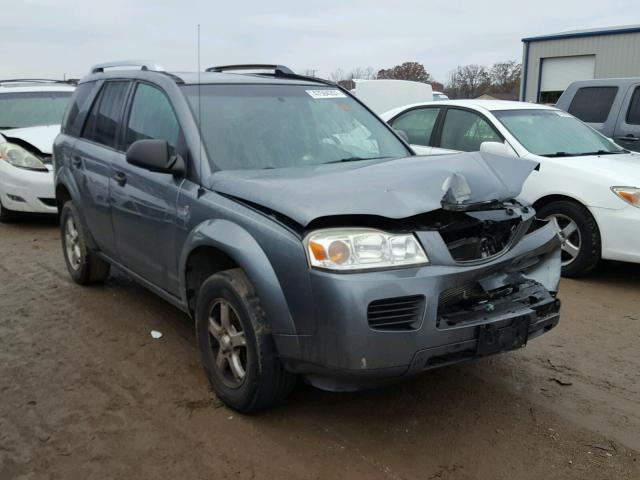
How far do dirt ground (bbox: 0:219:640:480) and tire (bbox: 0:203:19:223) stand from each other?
13.8 feet

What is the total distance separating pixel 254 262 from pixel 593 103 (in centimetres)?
721

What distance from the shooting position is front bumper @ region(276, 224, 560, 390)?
2.71m

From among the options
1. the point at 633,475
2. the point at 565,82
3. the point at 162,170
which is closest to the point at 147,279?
the point at 162,170

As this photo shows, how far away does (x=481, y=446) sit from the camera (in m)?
3.06

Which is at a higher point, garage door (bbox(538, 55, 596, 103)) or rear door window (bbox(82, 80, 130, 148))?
garage door (bbox(538, 55, 596, 103))

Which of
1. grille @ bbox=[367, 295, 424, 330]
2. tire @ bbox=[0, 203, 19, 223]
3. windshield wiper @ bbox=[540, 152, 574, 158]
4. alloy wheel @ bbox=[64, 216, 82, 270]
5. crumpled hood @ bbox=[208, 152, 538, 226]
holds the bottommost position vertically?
tire @ bbox=[0, 203, 19, 223]

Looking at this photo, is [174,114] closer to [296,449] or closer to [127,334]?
[127,334]

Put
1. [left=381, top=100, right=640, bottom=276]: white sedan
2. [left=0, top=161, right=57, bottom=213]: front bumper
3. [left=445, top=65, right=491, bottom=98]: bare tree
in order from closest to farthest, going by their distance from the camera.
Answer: [left=381, top=100, right=640, bottom=276]: white sedan < [left=0, top=161, right=57, bottom=213]: front bumper < [left=445, top=65, right=491, bottom=98]: bare tree

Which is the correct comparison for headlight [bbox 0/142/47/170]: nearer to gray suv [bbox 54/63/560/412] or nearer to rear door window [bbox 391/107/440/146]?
gray suv [bbox 54/63/560/412]

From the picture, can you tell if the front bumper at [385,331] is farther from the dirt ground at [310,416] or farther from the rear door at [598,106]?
the rear door at [598,106]

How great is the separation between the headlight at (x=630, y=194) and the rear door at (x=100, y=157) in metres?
4.14

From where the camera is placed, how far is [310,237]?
283 cm

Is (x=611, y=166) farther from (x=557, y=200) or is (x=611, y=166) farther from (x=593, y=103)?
(x=593, y=103)

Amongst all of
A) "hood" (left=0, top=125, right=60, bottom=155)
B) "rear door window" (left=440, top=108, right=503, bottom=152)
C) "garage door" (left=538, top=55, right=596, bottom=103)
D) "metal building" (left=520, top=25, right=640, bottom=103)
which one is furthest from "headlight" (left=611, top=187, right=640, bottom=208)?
"garage door" (left=538, top=55, right=596, bottom=103)
